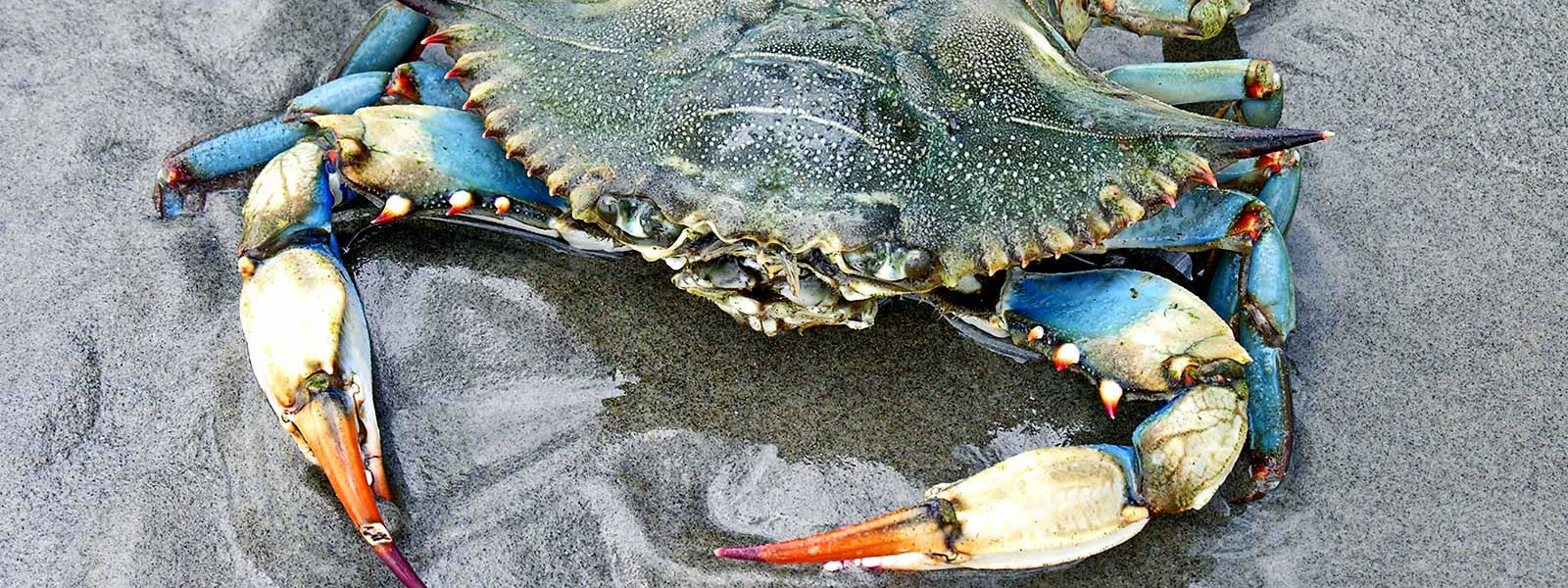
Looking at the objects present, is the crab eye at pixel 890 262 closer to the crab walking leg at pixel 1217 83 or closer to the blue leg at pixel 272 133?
the crab walking leg at pixel 1217 83

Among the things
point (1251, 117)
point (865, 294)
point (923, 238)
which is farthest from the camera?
point (1251, 117)

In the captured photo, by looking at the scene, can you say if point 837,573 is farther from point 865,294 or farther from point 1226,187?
point 1226,187

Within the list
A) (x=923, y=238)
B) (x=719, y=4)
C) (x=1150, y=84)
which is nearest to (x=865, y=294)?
(x=923, y=238)

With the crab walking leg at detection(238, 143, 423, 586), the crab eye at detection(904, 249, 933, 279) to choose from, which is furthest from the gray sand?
the crab eye at detection(904, 249, 933, 279)

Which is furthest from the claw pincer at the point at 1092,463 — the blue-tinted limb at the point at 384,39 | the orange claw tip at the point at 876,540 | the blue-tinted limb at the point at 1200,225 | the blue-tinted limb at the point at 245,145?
the blue-tinted limb at the point at 384,39

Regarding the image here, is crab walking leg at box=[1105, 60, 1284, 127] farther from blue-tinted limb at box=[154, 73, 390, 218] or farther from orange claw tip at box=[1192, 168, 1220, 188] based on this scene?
blue-tinted limb at box=[154, 73, 390, 218]

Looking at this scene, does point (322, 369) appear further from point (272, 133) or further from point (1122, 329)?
point (1122, 329)
